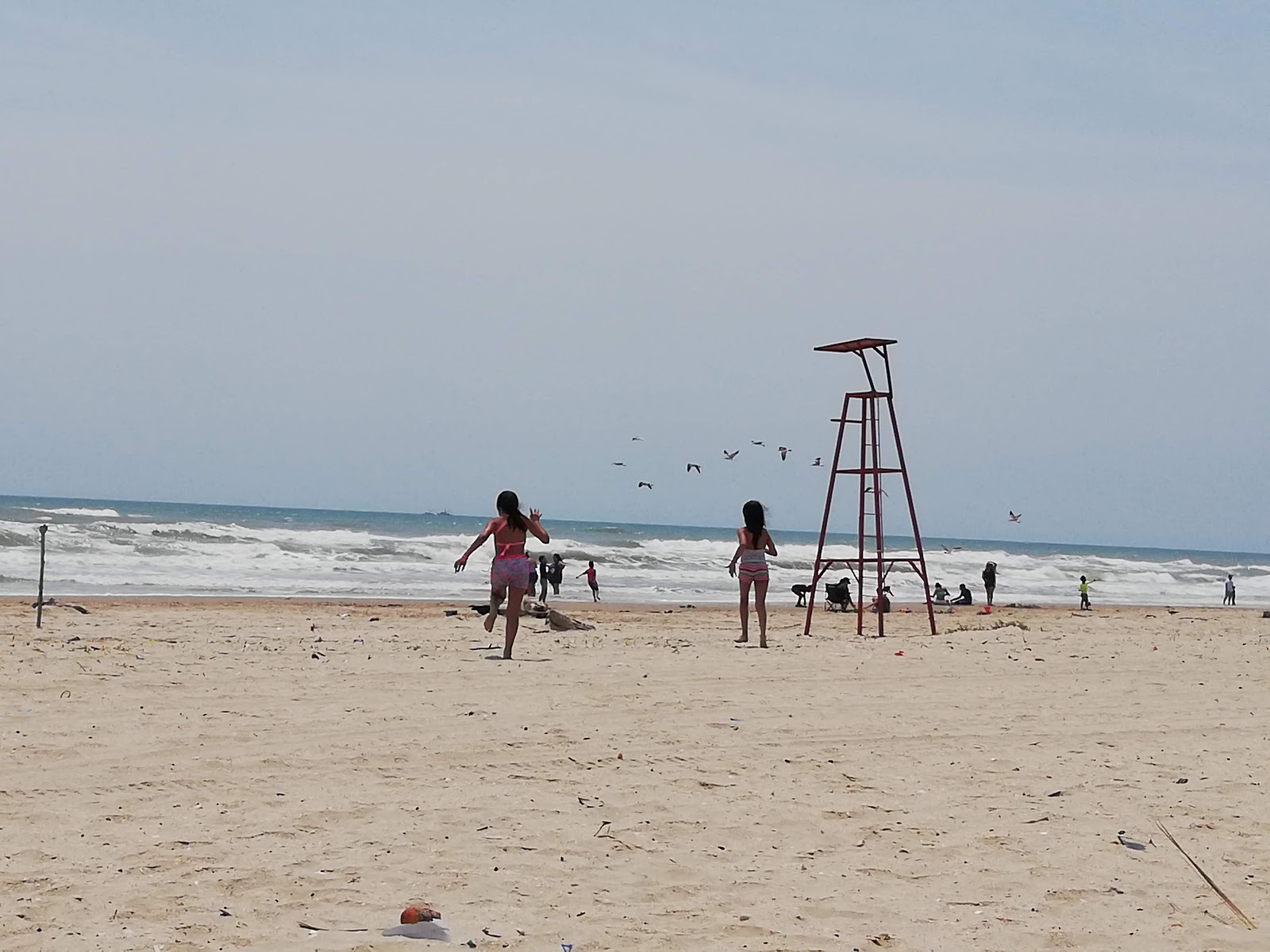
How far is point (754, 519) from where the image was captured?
12711 mm

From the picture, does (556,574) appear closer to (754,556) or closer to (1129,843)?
(754,556)

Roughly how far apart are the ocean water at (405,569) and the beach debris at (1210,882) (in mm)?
24188

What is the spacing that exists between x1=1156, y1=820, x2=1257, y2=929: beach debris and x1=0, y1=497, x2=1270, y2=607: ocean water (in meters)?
24.2

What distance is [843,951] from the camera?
4160 millimetres

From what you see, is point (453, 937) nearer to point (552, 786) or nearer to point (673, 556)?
point (552, 786)

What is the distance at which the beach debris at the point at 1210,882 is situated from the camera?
14.7ft

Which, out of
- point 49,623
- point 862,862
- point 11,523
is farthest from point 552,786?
point 11,523

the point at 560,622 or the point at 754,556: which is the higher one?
the point at 754,556

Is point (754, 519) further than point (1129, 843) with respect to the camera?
Yes

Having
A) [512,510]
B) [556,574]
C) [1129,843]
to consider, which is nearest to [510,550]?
[512,510]

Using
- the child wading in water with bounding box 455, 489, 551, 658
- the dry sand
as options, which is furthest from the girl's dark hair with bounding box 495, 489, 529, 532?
the dry sand

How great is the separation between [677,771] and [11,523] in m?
40.3

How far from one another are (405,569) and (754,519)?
28786 millimetres

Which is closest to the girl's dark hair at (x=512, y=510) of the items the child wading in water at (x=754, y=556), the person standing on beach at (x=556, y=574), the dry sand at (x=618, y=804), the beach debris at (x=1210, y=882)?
the dry sand at (x=618, y=804)
